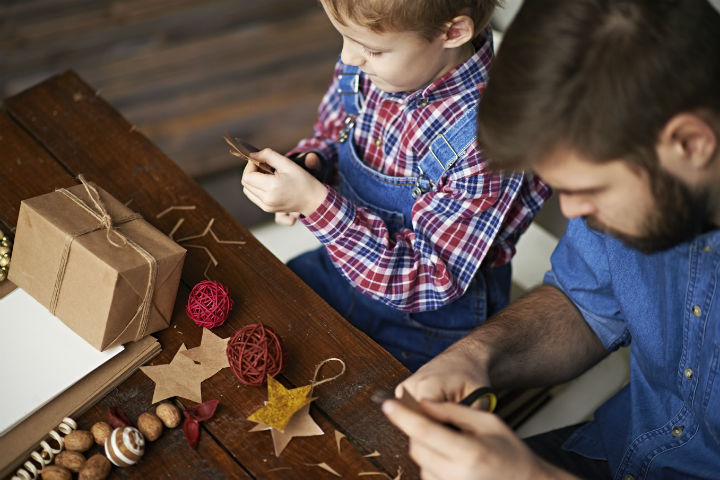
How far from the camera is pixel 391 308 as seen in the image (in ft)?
4.25

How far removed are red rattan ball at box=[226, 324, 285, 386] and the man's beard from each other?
16.8 inches

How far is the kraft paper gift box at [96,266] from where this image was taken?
0.84 metres

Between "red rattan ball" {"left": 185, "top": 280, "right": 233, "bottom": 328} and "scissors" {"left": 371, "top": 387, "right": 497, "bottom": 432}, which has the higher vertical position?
"scissors" {"left": 371, "top": 387, "right": 497, "bottom": 432}

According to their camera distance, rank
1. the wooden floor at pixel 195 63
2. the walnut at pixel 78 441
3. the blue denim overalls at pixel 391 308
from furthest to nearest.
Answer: the wooden floor at pixel 195 63 < the blue denim overalls at pixel 391 308 < the walnut at pixel 78 441

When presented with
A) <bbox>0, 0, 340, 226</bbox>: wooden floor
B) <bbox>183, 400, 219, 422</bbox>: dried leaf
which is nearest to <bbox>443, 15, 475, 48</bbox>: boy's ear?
<bbox>183, 400, 219, 422</bbox>: dried leaf

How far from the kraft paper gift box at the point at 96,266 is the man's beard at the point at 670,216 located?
1.83 feet

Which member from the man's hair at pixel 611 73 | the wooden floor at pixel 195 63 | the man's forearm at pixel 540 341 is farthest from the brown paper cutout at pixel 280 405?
the wooden floor at pixel 195 63

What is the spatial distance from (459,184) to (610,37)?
431 mm

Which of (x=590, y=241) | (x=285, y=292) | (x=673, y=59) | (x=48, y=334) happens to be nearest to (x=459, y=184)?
(x=590, y=241)

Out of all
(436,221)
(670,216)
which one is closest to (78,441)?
(436,221)

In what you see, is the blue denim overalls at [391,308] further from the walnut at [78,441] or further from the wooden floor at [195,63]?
the wooden floor at [195,63]

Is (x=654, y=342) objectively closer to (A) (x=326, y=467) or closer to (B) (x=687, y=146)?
(B) (x=687, y=146)

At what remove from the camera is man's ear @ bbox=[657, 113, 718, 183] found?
711 mm

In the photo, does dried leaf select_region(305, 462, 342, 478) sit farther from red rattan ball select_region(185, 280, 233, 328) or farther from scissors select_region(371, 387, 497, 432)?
red rattan ball select_region(185, 280, 233, 328)
